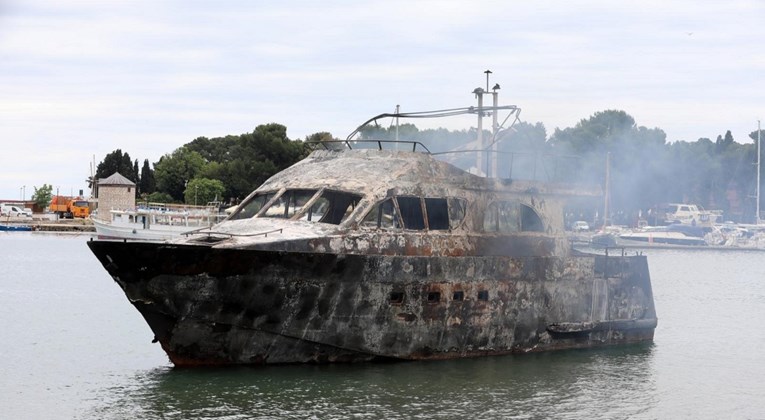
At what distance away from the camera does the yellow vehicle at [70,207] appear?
133 meters

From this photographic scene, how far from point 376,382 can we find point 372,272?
7.47ft

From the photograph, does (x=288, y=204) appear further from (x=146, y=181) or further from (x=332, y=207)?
(x=146, y=181)

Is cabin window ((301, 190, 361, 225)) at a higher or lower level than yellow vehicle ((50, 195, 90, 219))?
lower

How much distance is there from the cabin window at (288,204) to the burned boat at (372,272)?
0.03 m

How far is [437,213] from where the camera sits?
23.9 m

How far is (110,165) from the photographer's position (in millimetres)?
137250

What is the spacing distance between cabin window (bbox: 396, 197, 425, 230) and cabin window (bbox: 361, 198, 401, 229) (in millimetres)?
200

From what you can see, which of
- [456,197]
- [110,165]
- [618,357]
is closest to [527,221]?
[456,197]

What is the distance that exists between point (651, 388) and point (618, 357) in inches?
125

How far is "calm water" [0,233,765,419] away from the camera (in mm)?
20219

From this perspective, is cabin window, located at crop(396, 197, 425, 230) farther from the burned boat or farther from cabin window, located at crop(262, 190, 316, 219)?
cabin window, located at crop(262, 190, 316, 219)

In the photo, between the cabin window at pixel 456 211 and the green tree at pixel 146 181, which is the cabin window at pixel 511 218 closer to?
the cabin window at pixel 456 211

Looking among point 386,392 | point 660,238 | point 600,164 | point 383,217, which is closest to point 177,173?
point 660,238

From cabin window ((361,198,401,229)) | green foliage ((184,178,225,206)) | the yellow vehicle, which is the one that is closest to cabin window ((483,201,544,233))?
cabin window ((361,198,401,229))
